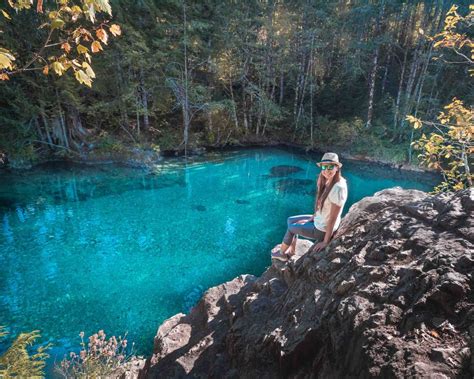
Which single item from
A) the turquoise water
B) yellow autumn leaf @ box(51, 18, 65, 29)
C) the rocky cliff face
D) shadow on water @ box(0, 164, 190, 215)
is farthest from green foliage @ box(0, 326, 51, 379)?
shadow on water @ box(0, 164, 190, 215)

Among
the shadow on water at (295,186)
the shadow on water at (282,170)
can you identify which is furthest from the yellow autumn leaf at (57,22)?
the shadow on water at (282,170)

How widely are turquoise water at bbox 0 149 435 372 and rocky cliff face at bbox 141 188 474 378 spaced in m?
2.85

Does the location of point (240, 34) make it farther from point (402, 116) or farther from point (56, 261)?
point (56, 261)

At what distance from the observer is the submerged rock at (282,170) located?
1668 cm

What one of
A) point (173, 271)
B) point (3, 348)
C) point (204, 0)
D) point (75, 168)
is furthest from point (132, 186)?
point (204, 0)

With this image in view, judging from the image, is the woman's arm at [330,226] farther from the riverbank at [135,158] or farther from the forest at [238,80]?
the forest at [238,80]

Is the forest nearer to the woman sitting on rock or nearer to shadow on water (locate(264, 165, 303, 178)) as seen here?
shadow on water (locate(264, 165, 303, 178))

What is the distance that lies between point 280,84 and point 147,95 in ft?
34.1

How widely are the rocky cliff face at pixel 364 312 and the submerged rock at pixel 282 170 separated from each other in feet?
40.0

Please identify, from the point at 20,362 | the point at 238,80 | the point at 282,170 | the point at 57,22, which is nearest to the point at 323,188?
the point at 57,22

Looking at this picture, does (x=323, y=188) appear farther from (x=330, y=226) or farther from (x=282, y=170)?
(x=282, y=170)

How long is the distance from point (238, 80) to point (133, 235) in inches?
559

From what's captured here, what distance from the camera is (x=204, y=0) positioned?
17422mm

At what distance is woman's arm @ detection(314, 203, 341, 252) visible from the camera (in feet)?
12.3
